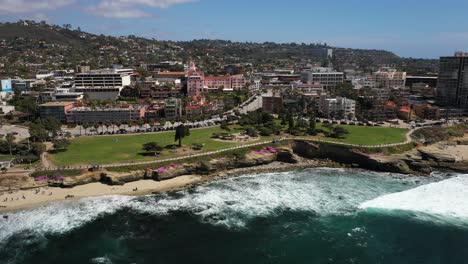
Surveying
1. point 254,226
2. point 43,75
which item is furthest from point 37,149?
point 43,75

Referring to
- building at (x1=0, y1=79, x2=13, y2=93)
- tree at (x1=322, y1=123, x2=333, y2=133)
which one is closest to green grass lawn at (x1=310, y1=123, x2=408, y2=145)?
tree at (x1=322, y1=123, x2=333, y2=133)

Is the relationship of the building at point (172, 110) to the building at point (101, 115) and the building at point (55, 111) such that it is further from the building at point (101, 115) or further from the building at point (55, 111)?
the building at point (55, 111)

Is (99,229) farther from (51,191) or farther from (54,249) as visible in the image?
(51,191)

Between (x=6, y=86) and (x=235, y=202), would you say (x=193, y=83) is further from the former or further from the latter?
(x=235, y=202)

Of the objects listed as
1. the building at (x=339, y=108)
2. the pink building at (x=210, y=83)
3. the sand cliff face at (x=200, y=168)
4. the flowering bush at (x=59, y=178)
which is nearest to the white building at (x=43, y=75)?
the pink building at (x=210, y=83)

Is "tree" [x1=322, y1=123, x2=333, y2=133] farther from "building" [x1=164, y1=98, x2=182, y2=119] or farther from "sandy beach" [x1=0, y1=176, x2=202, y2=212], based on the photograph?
"sandy beach" [x1=0, y1=176, x2=202, y2=212]
